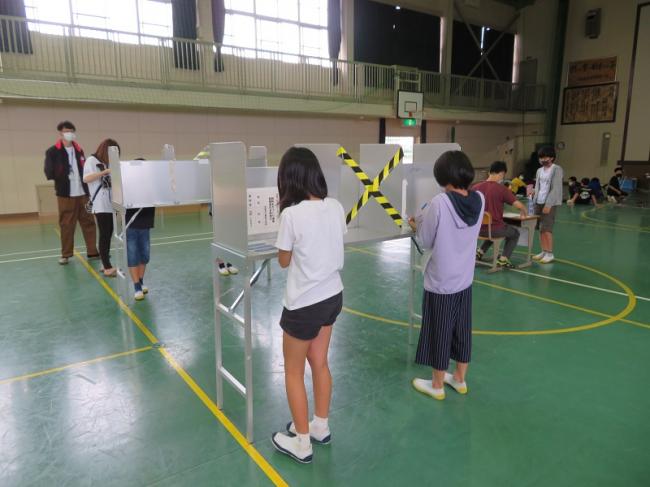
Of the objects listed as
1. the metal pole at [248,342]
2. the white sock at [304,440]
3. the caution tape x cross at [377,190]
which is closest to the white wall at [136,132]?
the caution tape x cross at [377,190]

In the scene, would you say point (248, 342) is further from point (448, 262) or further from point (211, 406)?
point (448, 262)

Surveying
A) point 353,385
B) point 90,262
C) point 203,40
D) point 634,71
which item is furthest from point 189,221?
point 634,71

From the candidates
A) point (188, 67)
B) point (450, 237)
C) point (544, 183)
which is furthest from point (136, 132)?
point (450, 237)

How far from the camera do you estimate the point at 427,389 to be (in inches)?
121

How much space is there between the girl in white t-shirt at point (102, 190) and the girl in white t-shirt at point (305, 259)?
3632mm

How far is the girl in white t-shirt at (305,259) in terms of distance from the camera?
6.90 ft

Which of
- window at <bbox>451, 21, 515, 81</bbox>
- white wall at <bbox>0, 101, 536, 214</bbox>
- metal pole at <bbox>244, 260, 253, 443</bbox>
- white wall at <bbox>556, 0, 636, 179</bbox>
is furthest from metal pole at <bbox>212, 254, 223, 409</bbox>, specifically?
white wall at <bbox>556, 0, 636, 179</bbox>

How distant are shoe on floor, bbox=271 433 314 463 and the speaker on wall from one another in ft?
68.0

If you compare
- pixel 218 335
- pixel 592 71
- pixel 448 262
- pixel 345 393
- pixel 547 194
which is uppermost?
pixel 592 71

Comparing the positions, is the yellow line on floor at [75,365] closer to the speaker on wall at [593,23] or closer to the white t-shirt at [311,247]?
the white t-shirt at [311,247]

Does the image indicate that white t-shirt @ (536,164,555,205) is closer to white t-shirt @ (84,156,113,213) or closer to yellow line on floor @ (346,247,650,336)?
yellow line on floor @ (346,247,650,336)

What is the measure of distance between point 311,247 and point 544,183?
18.0 feet

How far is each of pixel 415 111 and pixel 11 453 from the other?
49.8 feet

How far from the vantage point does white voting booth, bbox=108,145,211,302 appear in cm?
459
